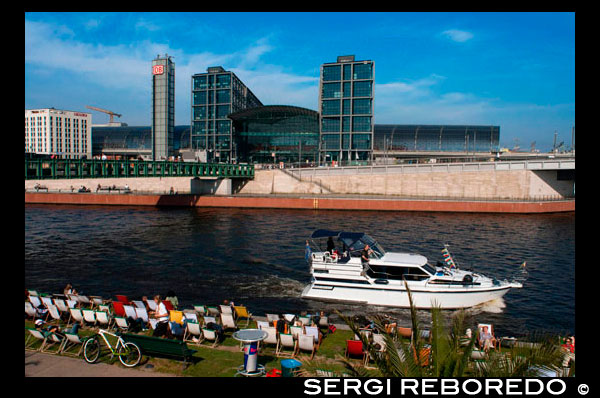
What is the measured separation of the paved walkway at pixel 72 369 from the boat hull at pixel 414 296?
41.1ft

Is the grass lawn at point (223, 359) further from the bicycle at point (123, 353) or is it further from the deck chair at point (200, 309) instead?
the deck chair at point (200, 309)

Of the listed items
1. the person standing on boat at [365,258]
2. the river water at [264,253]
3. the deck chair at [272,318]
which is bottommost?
the river water at [264,253]

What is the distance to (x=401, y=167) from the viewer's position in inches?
3120

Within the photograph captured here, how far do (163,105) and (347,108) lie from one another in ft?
151

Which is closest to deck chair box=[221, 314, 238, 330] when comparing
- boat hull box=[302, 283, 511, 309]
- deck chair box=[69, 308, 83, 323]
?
deck chair box=[69, 308, 83, 323]

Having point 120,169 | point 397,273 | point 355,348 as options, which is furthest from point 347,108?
point 355,348

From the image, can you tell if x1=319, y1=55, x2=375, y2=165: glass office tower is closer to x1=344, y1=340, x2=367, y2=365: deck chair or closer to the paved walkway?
x1=344, y1=340, x2=367, y2=365: deck chair

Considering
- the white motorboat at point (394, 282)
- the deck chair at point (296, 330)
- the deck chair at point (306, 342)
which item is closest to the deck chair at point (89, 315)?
the deck chair at point (296, 330)

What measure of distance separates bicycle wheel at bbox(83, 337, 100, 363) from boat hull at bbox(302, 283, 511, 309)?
12.6 m

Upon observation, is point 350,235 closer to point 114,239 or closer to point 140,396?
point 140,396

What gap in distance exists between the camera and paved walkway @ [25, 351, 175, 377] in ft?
35.1

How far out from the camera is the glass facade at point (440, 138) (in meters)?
116

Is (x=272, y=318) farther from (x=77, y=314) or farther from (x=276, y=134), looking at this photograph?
(x=276, y=134)
